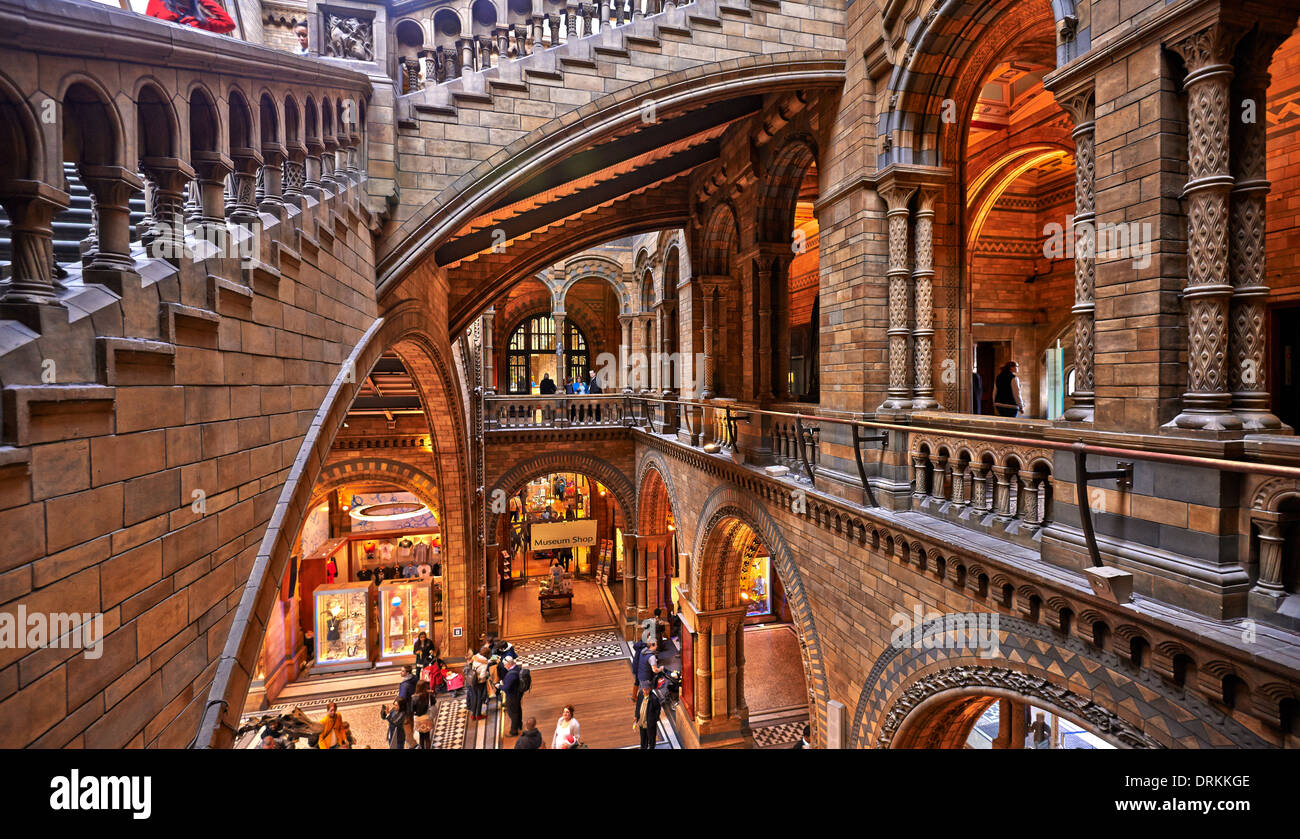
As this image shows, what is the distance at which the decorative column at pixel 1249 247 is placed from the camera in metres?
2.91

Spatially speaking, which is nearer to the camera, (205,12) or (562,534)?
(205,12)

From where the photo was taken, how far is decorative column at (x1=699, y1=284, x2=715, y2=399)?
10.5 metres

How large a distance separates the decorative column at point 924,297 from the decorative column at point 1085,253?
1.78 metres

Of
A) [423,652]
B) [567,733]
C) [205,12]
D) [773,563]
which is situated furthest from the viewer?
[423,652]

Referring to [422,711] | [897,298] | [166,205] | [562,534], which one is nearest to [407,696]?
[422,711]

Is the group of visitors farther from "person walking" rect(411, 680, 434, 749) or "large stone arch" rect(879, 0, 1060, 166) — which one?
"large stone arch" rect(879, 0, 1060, 166)

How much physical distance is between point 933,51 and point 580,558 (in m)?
18.0

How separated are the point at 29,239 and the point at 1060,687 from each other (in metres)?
5.20

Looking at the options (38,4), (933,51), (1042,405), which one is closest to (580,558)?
(1042,405)

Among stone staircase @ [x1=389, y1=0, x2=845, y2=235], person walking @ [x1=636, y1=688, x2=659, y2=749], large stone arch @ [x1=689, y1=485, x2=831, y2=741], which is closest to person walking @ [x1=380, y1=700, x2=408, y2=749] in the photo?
person walking @ [x1=636, y1=688, x2=659, y2=749]

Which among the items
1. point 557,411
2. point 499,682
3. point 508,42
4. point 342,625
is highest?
point 508,42

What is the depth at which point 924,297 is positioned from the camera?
5.46 metres

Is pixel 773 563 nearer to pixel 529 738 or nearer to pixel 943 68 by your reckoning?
pixel 529 738

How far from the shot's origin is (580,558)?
20328mm
